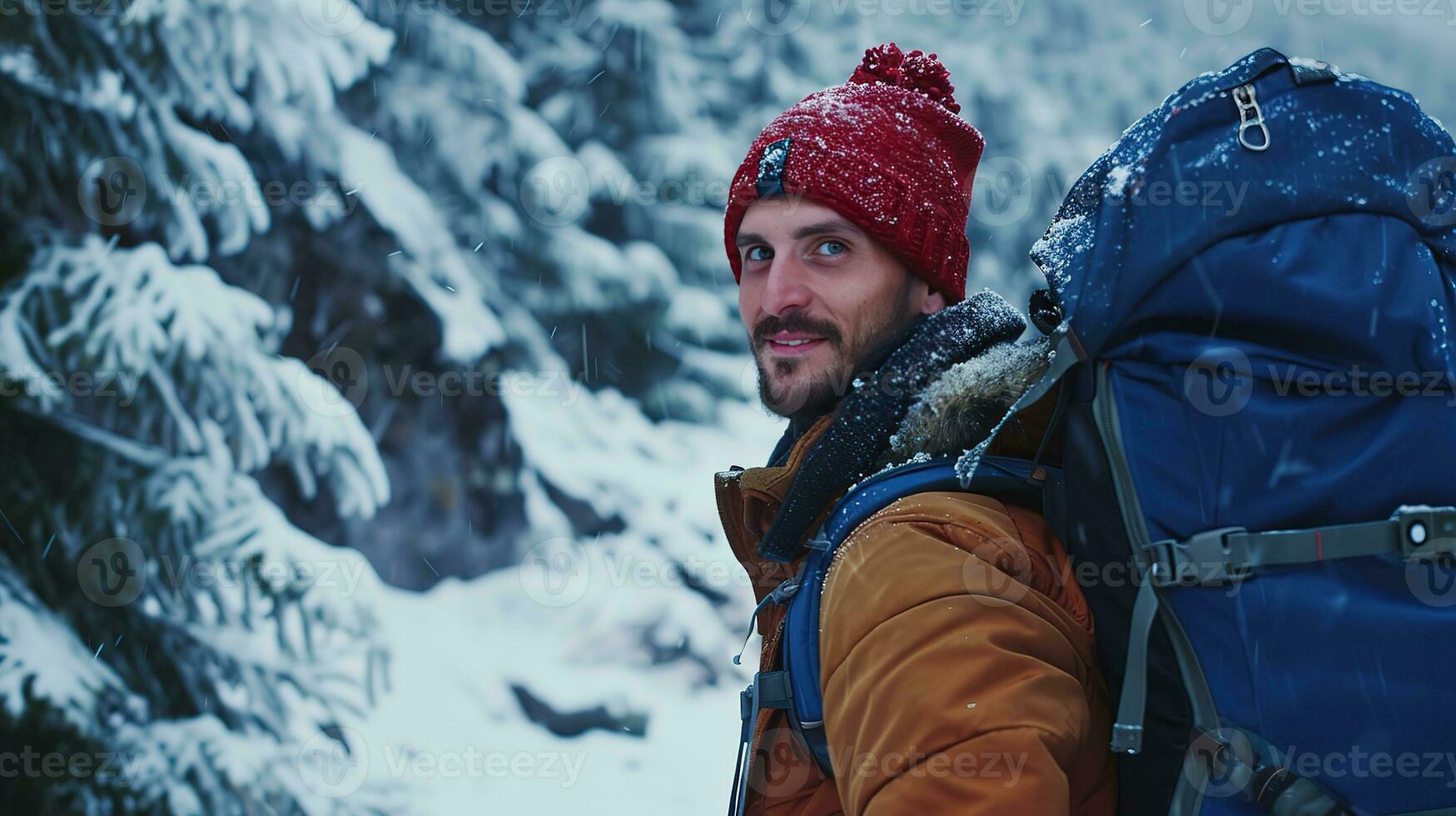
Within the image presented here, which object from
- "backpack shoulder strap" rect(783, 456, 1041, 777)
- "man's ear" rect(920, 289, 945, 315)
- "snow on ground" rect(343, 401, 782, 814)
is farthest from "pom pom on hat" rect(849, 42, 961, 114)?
"snow on ground" rect(343, 401, 782, 814)

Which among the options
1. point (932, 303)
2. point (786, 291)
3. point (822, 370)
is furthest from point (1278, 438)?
point (932, 303)

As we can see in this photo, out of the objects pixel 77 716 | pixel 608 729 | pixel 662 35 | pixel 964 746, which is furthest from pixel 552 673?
pixel 964 746

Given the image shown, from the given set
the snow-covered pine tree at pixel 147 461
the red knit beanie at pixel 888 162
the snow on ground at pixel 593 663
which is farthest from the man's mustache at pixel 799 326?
the snow on ground at pixel 593 663

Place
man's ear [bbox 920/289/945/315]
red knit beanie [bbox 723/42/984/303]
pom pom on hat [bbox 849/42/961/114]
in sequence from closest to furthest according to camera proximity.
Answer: red knit beanie [bbox 723/42/984/303]
man's ear [bbox 920/289/945/315]
pom pom on hat [bbox 849/42/961/114]

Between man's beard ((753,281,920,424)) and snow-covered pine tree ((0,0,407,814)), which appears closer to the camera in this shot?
→ man's beard ((753,281,920,424))

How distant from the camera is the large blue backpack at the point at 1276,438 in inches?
56.0

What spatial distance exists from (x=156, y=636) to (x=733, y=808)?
3713mm

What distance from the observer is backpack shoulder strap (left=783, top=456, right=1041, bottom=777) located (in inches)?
74.5

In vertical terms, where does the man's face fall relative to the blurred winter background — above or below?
above

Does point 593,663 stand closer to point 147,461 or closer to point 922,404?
point 147,461

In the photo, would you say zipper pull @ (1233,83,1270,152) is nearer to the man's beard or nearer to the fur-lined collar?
the fur-lined collar

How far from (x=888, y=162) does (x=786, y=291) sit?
1.63 feet

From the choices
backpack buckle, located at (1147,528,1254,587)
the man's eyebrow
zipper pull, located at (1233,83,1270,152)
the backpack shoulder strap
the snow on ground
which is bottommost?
the snow on ground

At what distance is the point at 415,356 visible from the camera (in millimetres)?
7684
